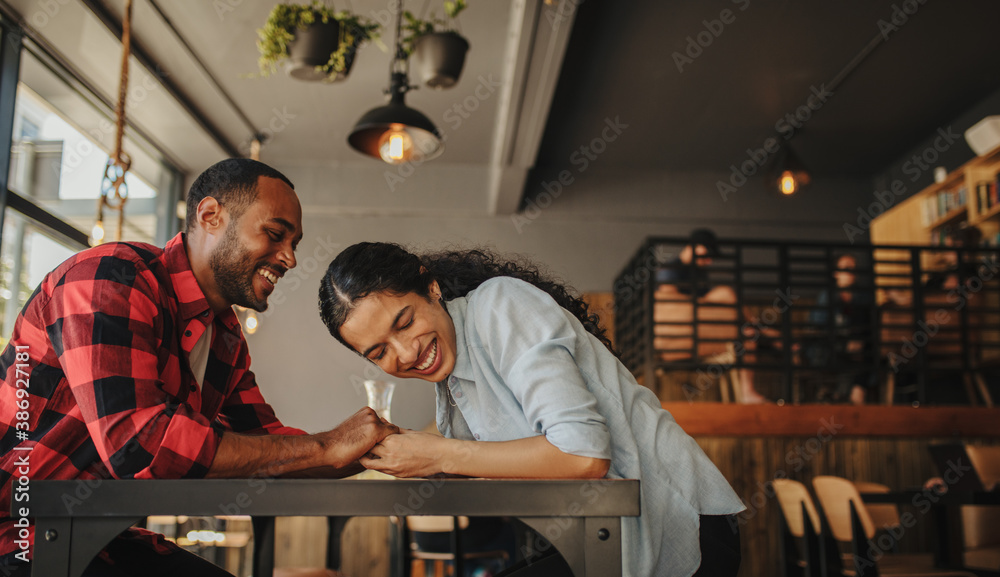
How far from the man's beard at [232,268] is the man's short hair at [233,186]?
5 cm

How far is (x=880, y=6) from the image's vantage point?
5.02 m

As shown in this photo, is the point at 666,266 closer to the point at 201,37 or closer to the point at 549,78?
the point at 549,78

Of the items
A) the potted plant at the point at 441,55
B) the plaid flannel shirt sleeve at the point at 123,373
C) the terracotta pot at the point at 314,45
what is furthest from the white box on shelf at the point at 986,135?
the plaid flannel shirt sleeve at the point at 123,373

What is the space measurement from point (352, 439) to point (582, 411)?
1.28 feet

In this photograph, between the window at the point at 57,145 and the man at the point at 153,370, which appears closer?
the man at the point at 153,370

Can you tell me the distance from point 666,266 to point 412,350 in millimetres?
4679

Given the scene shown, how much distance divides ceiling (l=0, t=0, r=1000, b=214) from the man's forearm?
3.37m

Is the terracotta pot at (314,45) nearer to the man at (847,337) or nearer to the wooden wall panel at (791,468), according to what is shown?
the wooden wall panel at (791,468)

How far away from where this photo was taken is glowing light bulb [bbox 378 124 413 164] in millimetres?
3887

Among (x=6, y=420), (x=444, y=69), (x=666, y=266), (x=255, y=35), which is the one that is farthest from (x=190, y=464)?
(x=666, y=266)

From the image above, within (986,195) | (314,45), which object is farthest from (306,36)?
(986,195)

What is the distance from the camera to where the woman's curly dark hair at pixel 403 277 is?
55.4 inches

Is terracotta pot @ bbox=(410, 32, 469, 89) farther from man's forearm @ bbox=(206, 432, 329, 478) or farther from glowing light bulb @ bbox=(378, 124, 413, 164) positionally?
man's forearm @ bbox=(206, 432, 329, 478)

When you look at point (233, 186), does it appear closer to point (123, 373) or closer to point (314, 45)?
point (123, 373)
